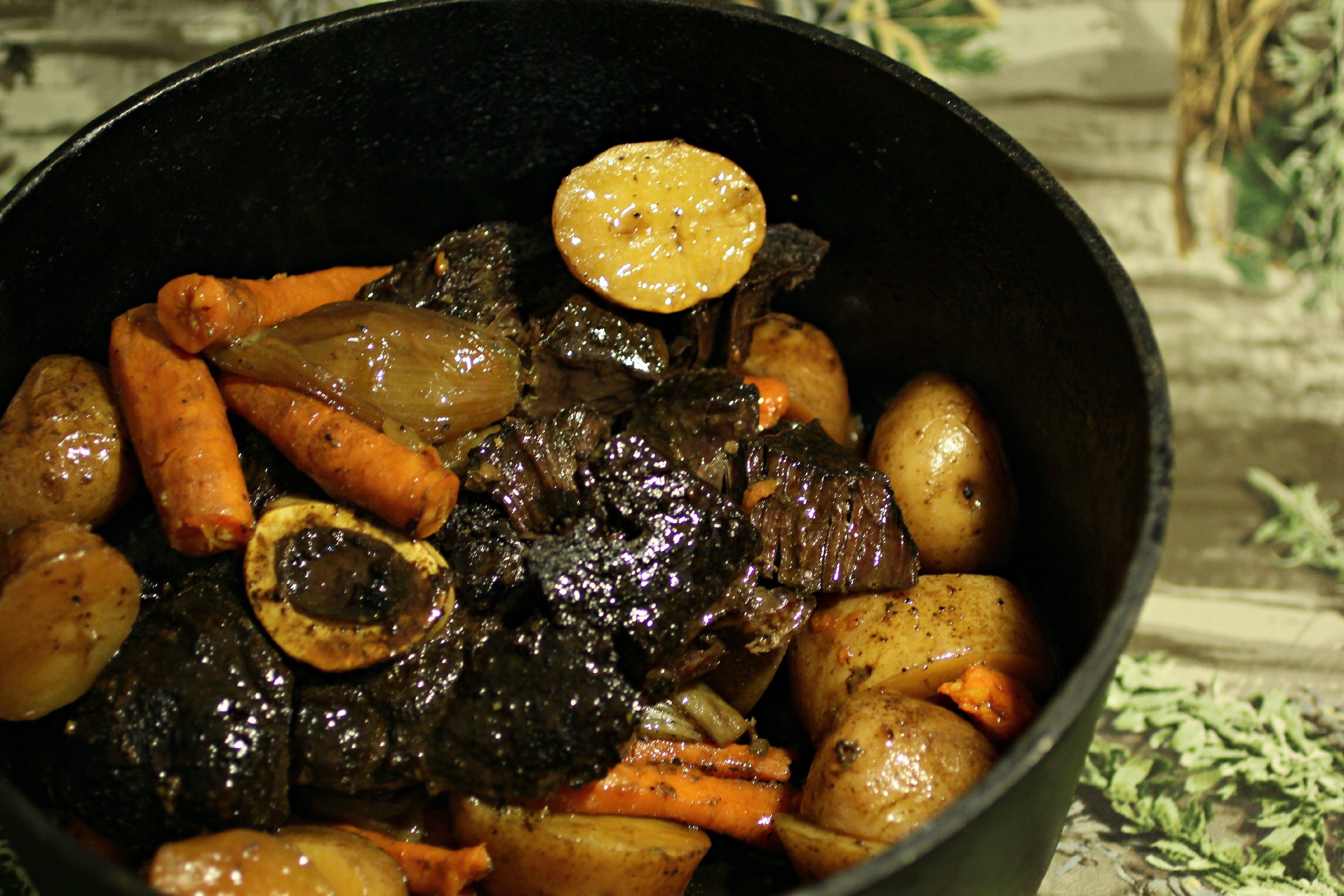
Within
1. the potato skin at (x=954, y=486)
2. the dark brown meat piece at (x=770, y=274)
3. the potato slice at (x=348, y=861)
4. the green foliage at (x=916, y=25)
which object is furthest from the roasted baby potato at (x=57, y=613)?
the green foliage at (x=916, y=25)

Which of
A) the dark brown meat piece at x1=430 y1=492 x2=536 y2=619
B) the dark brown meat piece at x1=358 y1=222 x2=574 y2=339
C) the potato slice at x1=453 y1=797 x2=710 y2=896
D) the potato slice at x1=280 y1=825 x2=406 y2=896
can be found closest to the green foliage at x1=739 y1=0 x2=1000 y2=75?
the dark brown meat piece at x1=358 y1=222 x2=574 y2=339

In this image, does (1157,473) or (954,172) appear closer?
(1157,473)

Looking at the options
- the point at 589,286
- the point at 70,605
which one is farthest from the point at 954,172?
the point at 70,605

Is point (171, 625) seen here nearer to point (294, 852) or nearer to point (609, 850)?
point (294, 852)

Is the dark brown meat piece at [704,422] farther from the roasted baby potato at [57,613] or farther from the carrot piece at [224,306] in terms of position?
the roasted baby potato at [57,613]

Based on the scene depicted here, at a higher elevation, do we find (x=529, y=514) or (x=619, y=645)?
(x=529, y=514)

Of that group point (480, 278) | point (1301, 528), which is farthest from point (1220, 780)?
point (480, 278)

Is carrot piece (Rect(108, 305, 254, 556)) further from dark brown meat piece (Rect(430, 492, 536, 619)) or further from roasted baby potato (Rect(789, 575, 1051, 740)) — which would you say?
roasted baby potato (Rect(789, 575, 1051, 740))

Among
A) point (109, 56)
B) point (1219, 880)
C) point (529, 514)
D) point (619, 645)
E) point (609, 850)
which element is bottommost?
point (1219, 880)
